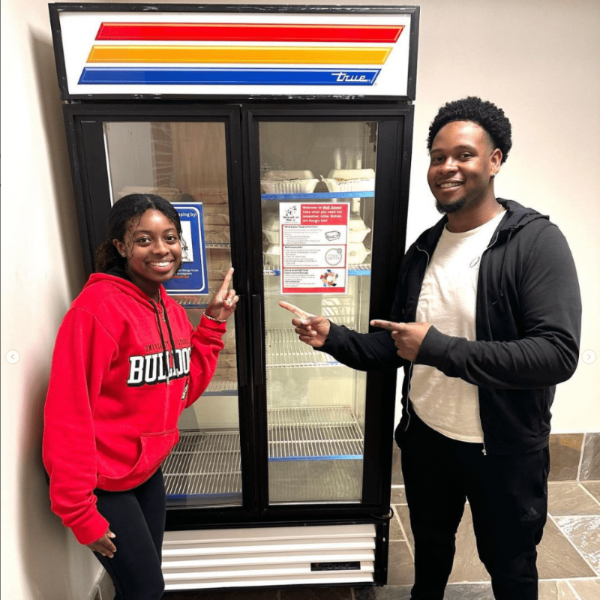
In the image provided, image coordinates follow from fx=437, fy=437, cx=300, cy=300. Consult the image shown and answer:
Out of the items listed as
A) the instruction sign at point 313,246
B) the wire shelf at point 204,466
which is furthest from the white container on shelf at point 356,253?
the wire shelf at point 204,466

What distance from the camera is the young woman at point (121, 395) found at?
1.22 metres

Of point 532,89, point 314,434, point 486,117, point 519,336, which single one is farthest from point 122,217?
point 532,89

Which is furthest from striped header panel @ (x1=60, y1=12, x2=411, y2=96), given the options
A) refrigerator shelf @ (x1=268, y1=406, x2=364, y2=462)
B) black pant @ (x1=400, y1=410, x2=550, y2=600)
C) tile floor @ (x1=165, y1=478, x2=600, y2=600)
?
tile floor @ (x1=165, y1=478, x2=600, y2=600)

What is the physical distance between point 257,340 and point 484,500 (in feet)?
3.29

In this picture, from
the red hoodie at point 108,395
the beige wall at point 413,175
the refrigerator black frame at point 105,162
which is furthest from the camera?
the refrigerator black frame at point 105,162

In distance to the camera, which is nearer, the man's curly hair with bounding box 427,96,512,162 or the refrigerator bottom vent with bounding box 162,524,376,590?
the man's curly hair with bounding box 427,96,512,162

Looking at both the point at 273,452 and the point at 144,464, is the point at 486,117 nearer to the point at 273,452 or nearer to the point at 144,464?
the point at 144,464

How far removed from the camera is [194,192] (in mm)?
1887

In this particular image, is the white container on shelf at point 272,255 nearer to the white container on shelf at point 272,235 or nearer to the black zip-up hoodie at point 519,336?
the white container on shelf at point 272,235

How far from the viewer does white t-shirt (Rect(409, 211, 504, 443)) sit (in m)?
1.43

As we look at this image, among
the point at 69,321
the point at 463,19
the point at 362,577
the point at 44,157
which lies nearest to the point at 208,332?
the point at 69,321

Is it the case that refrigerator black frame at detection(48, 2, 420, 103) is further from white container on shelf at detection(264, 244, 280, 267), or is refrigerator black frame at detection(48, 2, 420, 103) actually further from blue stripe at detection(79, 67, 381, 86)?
white container on shelf at detection(264, 244, 280, 267)

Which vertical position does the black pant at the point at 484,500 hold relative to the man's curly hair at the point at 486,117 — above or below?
below

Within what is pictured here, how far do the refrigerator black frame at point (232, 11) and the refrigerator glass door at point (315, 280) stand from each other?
0.59 ft
